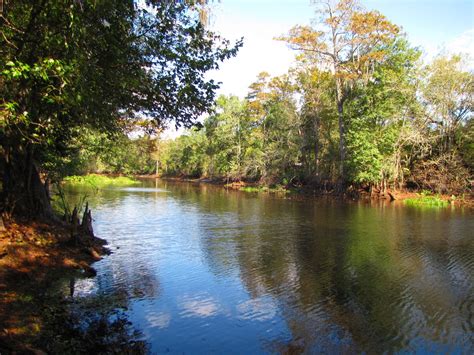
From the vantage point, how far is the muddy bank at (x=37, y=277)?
676cm

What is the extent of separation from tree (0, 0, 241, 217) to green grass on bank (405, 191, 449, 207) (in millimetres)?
30885

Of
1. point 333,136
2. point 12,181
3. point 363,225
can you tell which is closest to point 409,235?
point 363,225

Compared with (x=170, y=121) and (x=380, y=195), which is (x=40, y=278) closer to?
(x=170, y=121)

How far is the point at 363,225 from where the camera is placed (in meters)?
23.2

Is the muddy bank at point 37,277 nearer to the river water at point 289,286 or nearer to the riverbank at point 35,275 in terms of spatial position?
the riverbank at point 35,275

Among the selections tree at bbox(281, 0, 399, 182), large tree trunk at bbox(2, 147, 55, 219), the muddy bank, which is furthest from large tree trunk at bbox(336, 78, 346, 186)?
large tree trunk at bbox(2, 147, 55, 219)

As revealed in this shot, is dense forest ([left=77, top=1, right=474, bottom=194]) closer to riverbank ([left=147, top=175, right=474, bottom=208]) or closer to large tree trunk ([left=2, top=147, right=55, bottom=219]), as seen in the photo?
riverbank ([left=147, top=175, right=474, bottom=208])

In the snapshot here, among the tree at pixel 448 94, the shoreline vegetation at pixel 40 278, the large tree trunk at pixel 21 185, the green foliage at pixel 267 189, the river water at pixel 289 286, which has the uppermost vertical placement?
the tree at pixel 448 94

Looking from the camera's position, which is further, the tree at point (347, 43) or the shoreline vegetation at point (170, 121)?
the tree at point (347, 43)

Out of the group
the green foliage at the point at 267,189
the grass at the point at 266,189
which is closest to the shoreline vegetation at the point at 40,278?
the green foliage at the point at 267,189

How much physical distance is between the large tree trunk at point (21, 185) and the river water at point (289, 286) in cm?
303

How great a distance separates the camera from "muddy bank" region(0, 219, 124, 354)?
266 inches

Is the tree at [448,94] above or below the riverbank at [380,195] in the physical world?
above

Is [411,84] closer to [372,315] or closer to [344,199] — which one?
[344,199]
